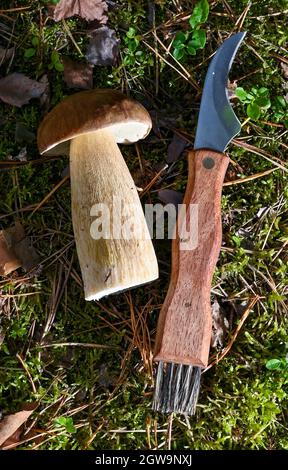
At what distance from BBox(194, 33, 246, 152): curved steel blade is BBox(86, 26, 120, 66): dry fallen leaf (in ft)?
1.54

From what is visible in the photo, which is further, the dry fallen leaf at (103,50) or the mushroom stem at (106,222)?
the dry fallen leaf at (103,50)

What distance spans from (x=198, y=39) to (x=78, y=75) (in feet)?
1.93

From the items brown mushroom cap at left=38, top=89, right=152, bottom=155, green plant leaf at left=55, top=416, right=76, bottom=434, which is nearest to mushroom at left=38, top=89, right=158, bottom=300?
brown mushroom cap at left=38, top=89, right=152, bottom=155

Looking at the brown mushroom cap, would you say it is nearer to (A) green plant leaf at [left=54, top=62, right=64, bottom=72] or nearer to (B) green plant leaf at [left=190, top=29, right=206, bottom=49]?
(A) green plant leaf at [left=54, top=62, right=64, bottom=72]

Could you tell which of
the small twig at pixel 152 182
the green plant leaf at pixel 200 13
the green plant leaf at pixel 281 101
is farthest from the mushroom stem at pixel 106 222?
the green plant leaf at pixel 281 101

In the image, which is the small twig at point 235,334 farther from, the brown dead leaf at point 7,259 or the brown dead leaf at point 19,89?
the brown dead leaf at point 19,89

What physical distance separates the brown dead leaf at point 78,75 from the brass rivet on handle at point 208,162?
0.67 meters

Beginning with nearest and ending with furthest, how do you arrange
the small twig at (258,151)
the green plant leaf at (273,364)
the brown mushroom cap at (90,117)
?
the brown mushroom cap at (90,117) → the green plant leaf at (273,364) → the small twig at (258,151)

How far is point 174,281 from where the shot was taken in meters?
2.37

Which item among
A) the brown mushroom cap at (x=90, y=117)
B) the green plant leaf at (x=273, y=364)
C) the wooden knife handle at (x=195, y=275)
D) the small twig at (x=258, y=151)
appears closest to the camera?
the brown mushroom cap at (x=90, y=117)

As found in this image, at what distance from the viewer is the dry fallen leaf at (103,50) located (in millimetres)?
2580

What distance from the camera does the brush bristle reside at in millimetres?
2391

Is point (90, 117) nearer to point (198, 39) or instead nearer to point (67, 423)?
point (198, 39)

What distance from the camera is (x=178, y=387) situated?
2391 mm
